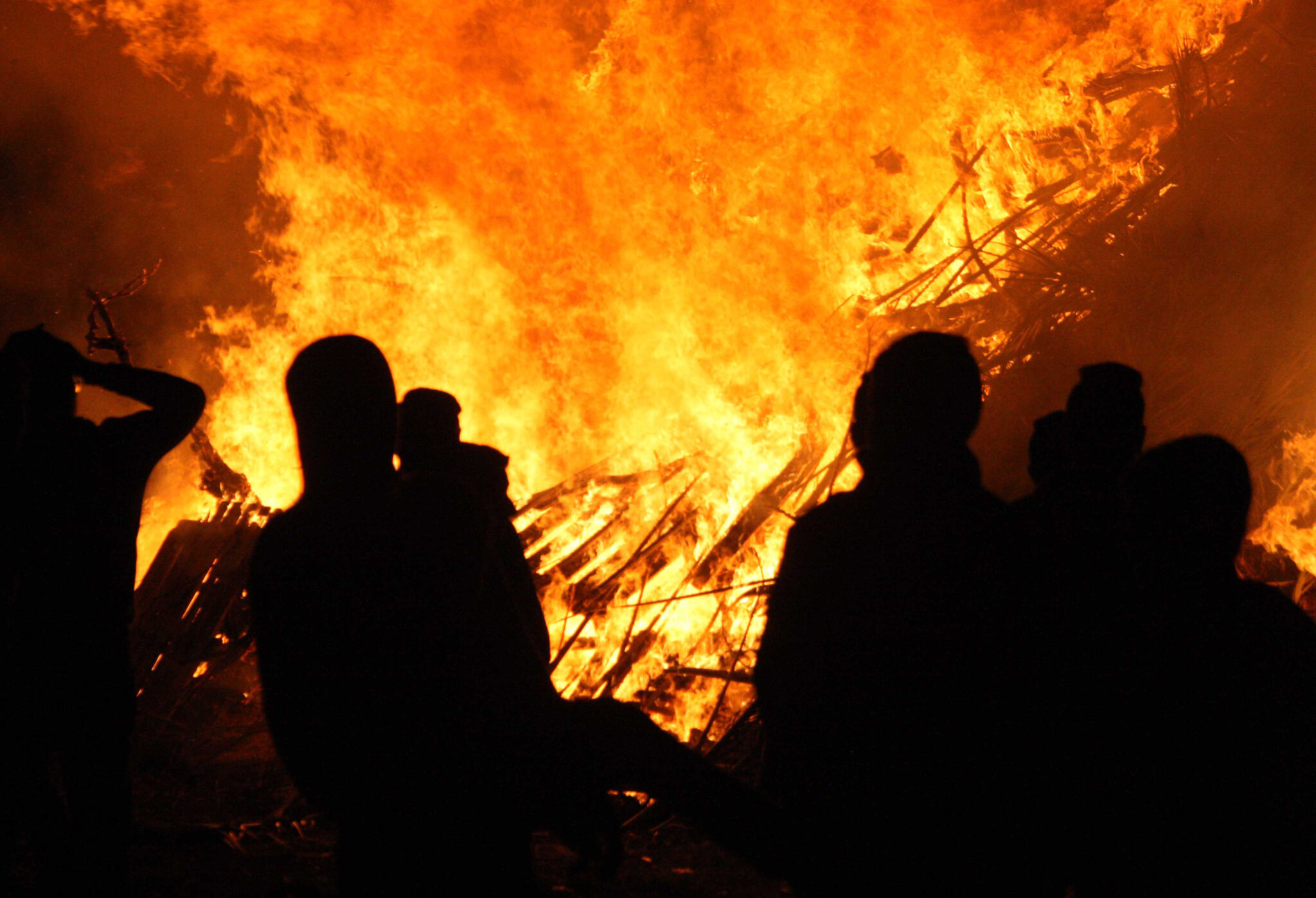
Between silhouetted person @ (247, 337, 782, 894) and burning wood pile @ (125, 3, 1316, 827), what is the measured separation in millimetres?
2962

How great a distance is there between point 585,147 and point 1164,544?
17.8ft

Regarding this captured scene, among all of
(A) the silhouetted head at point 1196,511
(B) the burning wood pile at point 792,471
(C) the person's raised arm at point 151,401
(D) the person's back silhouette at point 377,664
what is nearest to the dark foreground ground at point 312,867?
(B) the burning wood pile at point 792,471

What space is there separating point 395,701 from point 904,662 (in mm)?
1110

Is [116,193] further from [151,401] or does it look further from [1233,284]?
[1233,284]

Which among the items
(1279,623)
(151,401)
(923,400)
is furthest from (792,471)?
(151,401)

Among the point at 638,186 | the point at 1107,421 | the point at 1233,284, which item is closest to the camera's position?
the point at 1107,421

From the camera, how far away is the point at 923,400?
1.69 meters

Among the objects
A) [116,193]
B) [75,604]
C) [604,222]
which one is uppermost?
[116,193]

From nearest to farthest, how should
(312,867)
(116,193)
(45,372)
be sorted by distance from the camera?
(45,372) → (312,867) → (116,193)

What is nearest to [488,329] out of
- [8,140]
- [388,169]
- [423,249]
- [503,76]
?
[423,249]

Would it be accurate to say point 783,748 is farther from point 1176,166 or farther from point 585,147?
point 585,147

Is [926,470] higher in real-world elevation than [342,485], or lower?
lower

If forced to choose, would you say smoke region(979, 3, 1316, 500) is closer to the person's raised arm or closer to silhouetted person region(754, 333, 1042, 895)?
silhouetted person region(754, 333, 1042, 895)

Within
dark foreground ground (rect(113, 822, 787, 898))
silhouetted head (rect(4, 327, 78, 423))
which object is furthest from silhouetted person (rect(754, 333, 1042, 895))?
silhouetted head (rect(4, 327, 78, 423))
